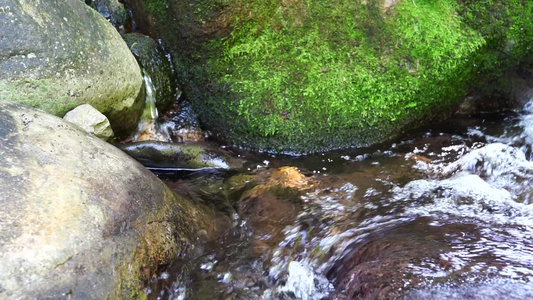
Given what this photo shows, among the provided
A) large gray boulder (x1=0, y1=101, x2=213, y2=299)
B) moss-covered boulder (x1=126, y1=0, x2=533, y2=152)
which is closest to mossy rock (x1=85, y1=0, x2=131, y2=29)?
moss-covered boulder (x1=126, y1=0, x2=533, y2=152)

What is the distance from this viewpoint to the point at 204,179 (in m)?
4.01

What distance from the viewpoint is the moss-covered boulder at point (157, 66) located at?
4609 mm

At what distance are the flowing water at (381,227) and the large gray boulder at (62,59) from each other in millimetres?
1063

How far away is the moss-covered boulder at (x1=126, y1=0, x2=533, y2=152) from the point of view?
4.32 m

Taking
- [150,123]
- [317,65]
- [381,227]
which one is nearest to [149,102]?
[150,123]

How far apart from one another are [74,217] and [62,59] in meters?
1.63

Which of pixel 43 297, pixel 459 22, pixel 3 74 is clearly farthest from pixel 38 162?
pixel 459 22

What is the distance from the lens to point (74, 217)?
2.30 metres

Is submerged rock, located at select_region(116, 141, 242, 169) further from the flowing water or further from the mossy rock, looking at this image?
the mossy rock

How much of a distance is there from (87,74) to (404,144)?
10.3 feet

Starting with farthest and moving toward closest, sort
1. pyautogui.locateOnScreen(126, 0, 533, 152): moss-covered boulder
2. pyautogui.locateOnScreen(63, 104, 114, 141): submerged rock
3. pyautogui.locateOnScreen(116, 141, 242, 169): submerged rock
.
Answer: pyautogui.locateOnScreen(126, 0, 533, 152): moss-covered boulder < pyautogui.locateOnScreen(116, 141, 242, 169): submerged rock < pyautogui.locateOnScreen(63, 104, 114, 141): submerged rock

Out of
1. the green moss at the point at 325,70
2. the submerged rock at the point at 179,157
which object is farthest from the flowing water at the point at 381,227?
the green moss at the point at 325,70

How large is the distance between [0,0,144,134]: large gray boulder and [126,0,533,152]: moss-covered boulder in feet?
2.78

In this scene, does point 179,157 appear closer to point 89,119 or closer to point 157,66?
point 89,119
